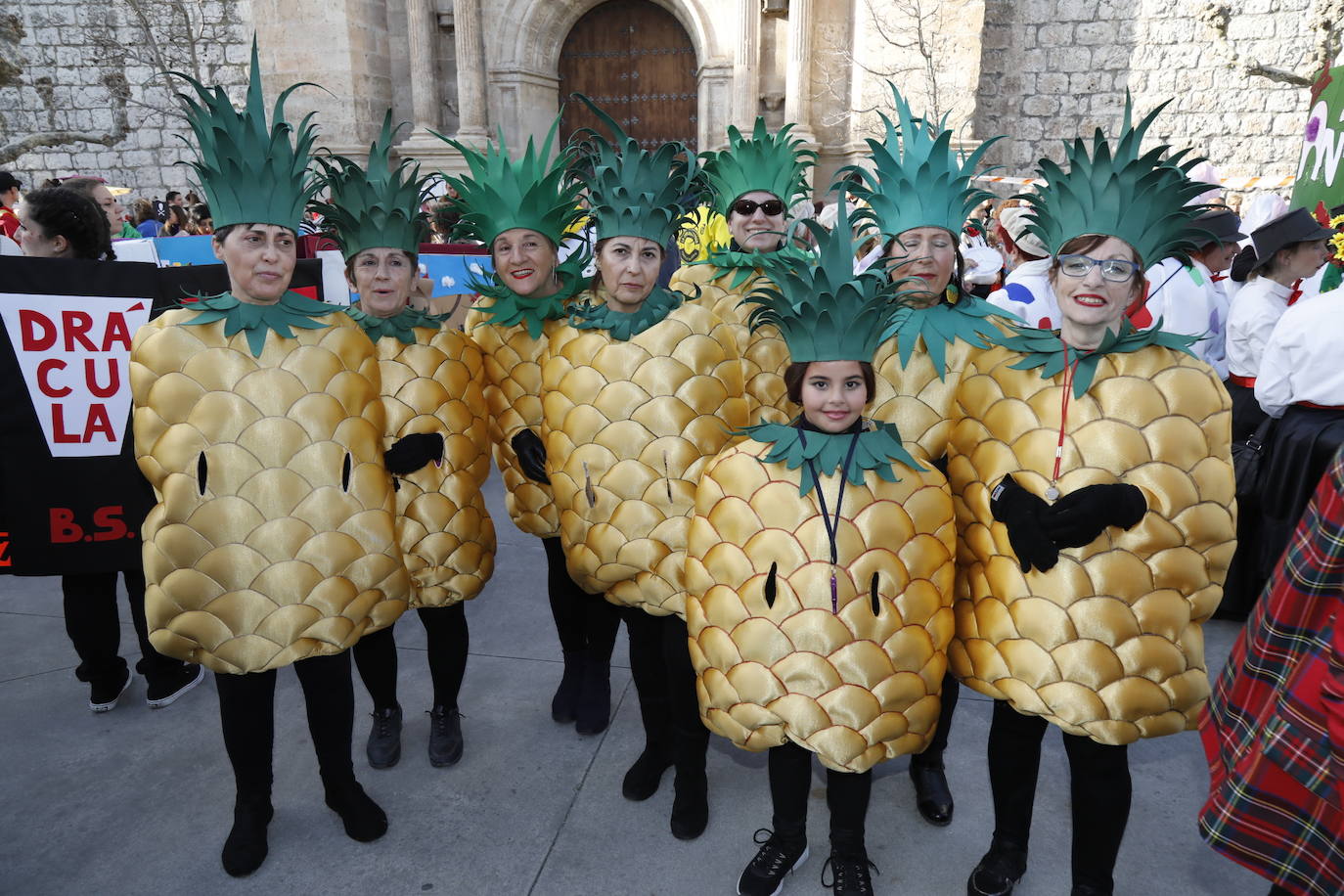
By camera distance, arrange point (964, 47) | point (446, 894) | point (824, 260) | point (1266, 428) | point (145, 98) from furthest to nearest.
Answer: point (145, 98) → point (964, 47) → point (1266, 428) → point (446, 894) → point (824, 260)

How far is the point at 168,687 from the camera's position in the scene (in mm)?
3244

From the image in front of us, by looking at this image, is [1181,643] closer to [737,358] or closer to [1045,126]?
[737,358]

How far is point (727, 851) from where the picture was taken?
8.00 ft

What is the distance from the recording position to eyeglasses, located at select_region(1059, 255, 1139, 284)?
185 centimetres

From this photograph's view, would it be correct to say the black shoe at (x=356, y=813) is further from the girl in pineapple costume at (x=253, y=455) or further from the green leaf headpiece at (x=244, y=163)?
the green leaf headpiece at (x=244, y=163)

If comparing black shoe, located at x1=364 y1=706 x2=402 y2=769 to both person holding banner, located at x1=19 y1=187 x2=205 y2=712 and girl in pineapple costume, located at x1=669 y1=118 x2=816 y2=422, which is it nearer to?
person holding banner, located at x1=19 y1=187 x2=205 y2=712

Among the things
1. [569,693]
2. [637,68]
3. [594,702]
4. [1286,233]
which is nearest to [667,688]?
[594,702]

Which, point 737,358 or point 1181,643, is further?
point 737,358

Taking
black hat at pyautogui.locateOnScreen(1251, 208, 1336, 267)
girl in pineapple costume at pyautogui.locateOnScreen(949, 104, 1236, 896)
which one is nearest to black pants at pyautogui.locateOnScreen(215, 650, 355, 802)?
girl in pineapple costume at pyautogui.locateOnScreen(949, 104, 1236, 896)

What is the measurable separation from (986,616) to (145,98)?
53.2ft

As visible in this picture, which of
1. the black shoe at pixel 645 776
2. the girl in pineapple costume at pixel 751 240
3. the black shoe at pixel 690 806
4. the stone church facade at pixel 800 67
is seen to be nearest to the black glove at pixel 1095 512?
the girl in pineapple costume at pixel 751 240

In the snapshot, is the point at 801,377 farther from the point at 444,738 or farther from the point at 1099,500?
→ the point at 444,738

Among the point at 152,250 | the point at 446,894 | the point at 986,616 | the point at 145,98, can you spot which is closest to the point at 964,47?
the point at 152,250

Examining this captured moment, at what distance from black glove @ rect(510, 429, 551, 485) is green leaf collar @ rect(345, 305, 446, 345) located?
48cm
